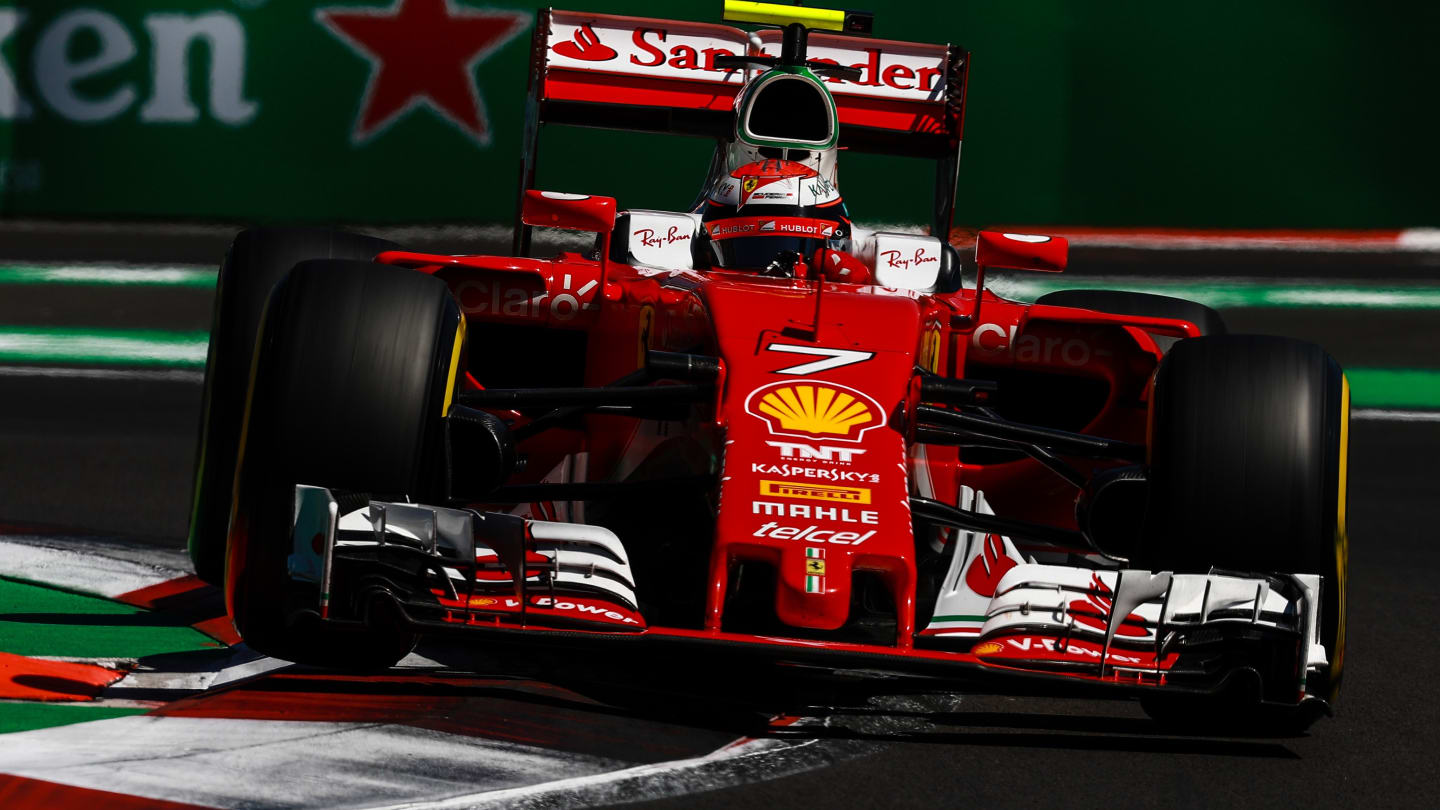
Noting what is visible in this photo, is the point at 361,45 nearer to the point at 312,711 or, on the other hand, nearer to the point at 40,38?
the point at 40,38

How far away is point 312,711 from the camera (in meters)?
4.33

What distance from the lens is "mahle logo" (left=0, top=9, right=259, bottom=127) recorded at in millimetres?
Answer: 12570

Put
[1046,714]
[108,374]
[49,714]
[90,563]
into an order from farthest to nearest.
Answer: [108,374]
[90,563]
[1046,714]
[49,714]

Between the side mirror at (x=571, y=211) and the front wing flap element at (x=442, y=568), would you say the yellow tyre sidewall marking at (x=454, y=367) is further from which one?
the side mirror at (x=571, y=211)

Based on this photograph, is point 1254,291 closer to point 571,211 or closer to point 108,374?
point 108,374

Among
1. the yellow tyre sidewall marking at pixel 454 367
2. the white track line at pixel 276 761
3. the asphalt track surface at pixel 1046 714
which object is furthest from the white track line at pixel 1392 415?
the white track line at pixel 276 761

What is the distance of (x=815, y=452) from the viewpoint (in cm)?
458

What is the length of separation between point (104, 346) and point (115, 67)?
2474mm

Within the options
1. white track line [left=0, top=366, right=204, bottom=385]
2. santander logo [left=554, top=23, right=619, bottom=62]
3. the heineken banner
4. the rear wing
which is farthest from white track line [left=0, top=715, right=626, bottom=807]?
the heineken banner

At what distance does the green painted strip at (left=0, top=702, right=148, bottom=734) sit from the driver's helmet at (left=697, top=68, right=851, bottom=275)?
8.36ft

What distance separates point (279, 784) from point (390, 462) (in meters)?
0.85

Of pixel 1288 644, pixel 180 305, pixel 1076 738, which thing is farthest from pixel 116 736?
pixel 180 305

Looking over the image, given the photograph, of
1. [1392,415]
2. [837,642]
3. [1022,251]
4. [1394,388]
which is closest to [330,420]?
[837,642]

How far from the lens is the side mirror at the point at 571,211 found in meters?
5.35
